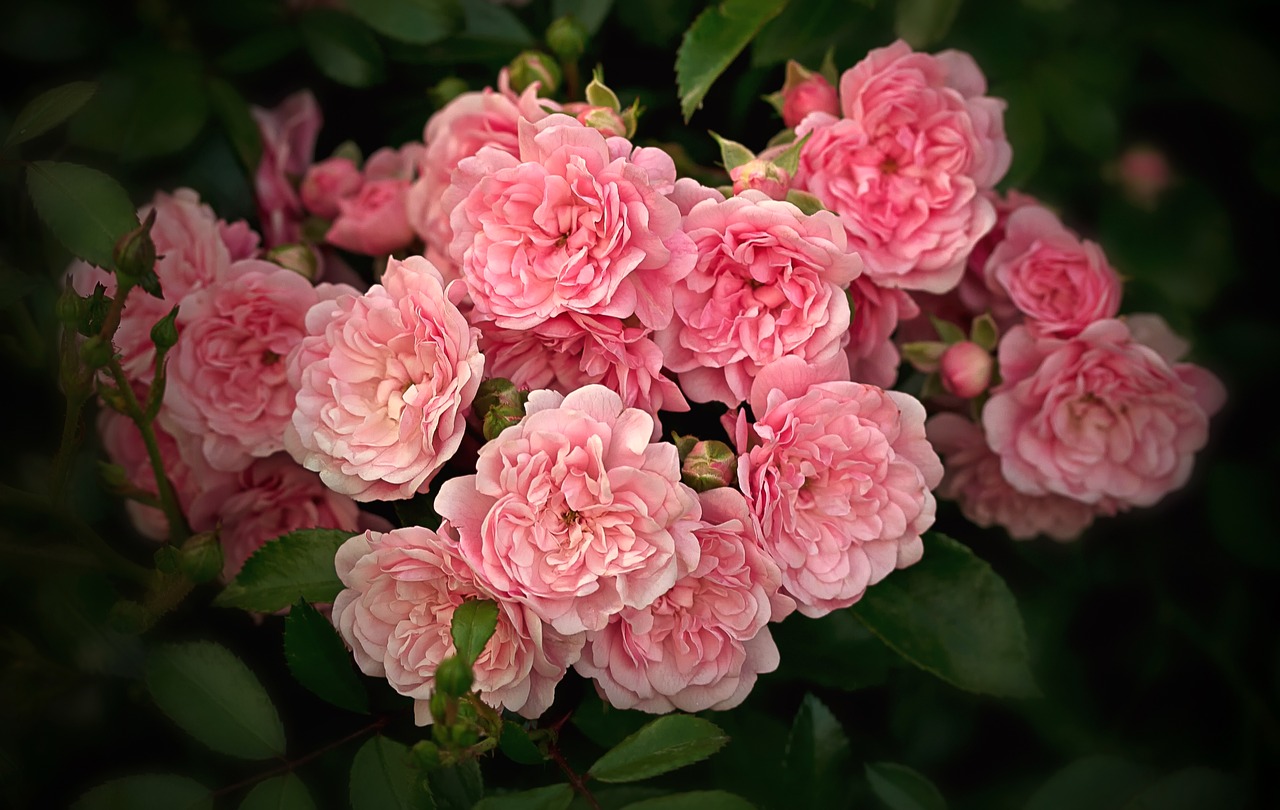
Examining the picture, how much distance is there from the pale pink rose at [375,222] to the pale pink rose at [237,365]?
85 mm

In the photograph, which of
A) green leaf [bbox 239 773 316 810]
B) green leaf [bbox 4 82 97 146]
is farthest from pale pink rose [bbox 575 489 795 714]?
green leaf [bbox 4 82 97 146]

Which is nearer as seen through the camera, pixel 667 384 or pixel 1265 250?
pixel 667 384

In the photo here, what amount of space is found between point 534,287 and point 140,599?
400mm

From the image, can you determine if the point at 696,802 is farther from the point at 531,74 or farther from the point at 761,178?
the point at 531,74

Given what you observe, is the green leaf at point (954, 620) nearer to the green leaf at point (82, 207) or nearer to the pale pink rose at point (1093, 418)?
the pale pink rose at point (1093, 418)

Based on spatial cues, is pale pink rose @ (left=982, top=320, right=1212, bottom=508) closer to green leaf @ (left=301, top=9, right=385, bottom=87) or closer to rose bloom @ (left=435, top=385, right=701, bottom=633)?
rose bloom @ (left=435, top=385, right=701, bottom=633)

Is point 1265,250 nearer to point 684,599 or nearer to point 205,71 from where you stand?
point 684,599

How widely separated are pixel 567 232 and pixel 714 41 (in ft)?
0.76

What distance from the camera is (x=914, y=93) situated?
842mm

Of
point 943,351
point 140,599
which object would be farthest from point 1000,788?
point 140,599

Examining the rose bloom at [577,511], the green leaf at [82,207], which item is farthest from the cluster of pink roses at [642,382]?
the green leaf at [82,207]

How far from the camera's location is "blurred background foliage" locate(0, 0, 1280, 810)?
2.69 feet

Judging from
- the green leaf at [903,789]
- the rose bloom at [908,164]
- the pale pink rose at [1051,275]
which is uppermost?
the rose bloom at [908,164]

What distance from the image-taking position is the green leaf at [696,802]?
669mm
